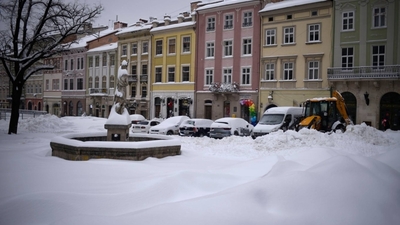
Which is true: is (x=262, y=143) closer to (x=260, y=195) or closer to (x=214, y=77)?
(x=260, y=195)

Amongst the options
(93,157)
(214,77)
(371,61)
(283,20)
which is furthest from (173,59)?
(93,157)

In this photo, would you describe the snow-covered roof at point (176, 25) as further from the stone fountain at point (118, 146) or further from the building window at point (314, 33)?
the stone fountain at point (118, 146)

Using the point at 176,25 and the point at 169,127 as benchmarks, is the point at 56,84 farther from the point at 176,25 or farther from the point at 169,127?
the point at 169,127

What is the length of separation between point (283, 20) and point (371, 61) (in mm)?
8459

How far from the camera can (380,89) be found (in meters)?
26.2

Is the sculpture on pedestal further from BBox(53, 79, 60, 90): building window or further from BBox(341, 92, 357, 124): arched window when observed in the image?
BBox(53, 79, 60, 90): building window

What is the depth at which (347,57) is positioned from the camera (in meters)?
28.5

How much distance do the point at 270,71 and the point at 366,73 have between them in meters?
8.46

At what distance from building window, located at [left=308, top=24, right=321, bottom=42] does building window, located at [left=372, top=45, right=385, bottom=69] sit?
15.3 ft

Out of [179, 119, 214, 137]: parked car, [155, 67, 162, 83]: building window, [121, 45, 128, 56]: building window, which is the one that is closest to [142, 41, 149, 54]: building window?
[155, 67, 162, 83]: building window

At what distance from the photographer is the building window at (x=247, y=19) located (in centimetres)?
3431

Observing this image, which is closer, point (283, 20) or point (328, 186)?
point (328, 186)

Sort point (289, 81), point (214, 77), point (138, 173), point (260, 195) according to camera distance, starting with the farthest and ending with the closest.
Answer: point (214, 77)
point (289, 81)
point (138, 173)
point (260, 195)

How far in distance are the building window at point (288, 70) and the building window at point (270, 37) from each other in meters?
2.42
